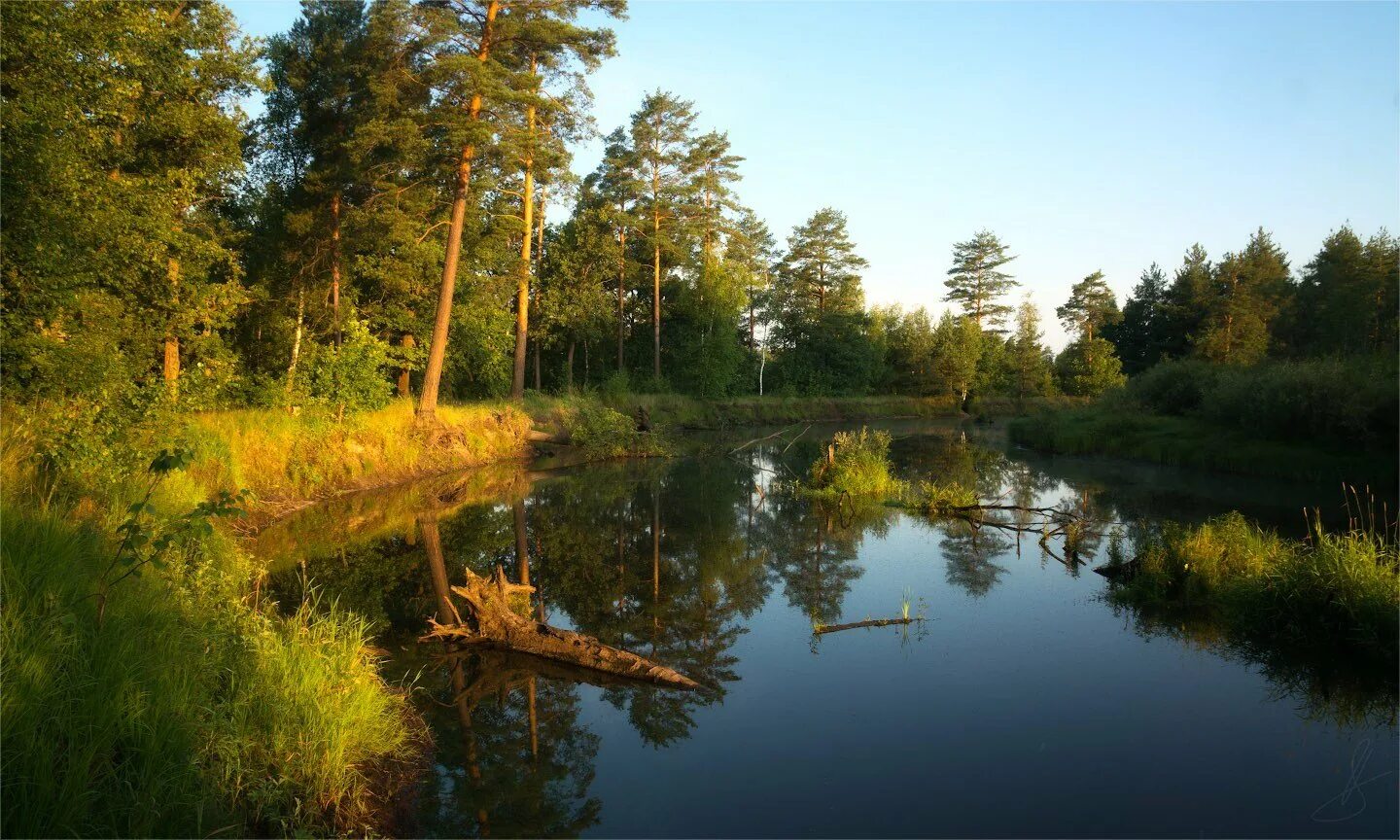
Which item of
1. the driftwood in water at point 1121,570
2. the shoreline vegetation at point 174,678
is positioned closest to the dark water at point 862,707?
the driftwood in water at point 1121,570

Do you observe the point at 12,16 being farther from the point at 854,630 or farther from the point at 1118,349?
the point at 1118,349

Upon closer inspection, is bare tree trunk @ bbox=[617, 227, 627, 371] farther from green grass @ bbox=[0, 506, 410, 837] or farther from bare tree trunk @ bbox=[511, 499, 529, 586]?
green grass @ bbox=[0, 506, 410, 837]

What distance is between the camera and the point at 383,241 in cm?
2117

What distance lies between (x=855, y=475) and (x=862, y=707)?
10.9m

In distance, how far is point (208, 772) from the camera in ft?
12.9

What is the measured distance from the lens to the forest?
4445 millimetres

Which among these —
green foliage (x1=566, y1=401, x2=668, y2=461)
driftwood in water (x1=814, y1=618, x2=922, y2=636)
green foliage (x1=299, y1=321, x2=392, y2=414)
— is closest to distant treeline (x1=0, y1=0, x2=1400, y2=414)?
green foliage (x1=299, y1=321, x2=392, y2=414)

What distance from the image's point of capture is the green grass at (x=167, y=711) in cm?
340

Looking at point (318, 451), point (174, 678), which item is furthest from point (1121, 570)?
point (318, 451)

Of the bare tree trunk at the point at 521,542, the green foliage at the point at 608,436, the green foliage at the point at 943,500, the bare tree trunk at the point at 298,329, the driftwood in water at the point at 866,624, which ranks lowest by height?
the driftwood in water at the point at 866,624

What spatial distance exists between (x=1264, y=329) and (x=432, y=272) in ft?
146

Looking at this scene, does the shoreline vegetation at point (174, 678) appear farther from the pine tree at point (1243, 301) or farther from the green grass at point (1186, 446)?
the pine tree at point (1243, 301)
